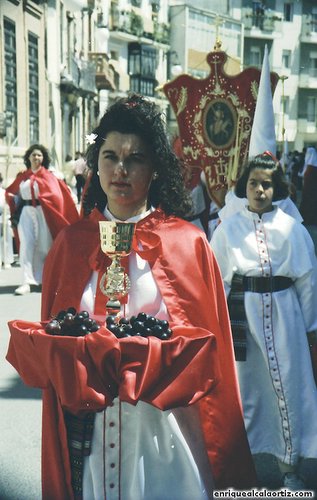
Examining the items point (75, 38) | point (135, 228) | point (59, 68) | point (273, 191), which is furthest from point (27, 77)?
point (135, 228)

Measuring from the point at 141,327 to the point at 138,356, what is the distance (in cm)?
11

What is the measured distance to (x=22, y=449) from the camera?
4875mm

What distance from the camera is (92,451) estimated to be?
2715 millimetres

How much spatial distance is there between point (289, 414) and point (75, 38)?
32993mm

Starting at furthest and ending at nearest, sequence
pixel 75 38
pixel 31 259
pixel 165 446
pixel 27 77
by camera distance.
Result: pixel 75 38 < pixel 27 77 < pixel 31 259 < pixel 165 446

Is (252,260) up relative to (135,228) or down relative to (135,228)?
down

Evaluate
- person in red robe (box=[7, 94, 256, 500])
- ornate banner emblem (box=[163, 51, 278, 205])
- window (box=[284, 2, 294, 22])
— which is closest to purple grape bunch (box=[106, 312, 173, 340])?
person in red robe (box=[7, 94, 256, 500])

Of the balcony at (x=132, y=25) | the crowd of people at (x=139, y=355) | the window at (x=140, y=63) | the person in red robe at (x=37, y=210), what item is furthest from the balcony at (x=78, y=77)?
the crowd of people at (x=139, y=355)

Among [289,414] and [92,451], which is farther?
[289,414]

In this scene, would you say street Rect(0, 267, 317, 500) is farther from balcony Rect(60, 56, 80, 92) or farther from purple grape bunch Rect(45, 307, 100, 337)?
balcony Rect(60, 56, 80, 92)

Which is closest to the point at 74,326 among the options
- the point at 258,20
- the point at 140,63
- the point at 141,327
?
the point at 141,327

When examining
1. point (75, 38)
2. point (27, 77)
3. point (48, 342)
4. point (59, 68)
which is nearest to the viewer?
point (48, 342)

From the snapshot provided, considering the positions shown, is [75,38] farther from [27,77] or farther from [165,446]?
[165,446]

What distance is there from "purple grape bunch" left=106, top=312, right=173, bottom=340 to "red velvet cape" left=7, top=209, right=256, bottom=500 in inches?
2.1
